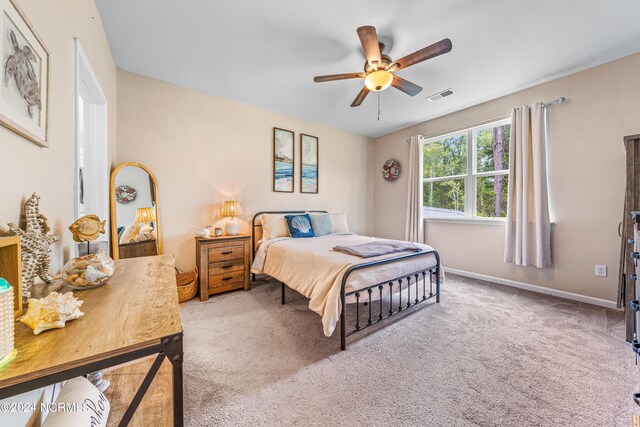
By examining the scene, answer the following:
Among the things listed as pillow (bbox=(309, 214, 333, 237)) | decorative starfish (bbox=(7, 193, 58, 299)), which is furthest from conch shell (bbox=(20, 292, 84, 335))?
pillow (bbox=(309, 214, 333, 237))

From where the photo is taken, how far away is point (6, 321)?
535 mm

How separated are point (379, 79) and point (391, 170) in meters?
2.73

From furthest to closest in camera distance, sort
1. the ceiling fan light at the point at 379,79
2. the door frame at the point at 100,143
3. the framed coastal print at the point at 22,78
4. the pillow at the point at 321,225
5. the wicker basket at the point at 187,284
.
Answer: the pillow at the point at 321,225
the wicker basket at the point at 187,284
the ceiling fan light at the point at 379,79
the door frame at the point at 100,143
the framed coastal print at the point at 22,78

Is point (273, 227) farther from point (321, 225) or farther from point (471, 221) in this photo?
point (471, 221)

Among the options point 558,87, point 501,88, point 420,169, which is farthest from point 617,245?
point 420,169

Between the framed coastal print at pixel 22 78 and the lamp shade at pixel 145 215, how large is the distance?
1833 millimetres

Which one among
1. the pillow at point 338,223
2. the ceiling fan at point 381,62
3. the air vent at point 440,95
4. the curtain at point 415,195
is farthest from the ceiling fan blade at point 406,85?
the pillow at point 338,223

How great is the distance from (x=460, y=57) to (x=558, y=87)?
1.46 m

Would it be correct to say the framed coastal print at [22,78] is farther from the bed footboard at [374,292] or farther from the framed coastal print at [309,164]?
the framed coastal print at [309,164]

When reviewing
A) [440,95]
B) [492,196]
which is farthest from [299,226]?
[492,196]

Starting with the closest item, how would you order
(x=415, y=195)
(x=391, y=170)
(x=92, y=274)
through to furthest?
1. (x=92, y=274)
2. (x=415, y=195)
3. (x=391, y=170)

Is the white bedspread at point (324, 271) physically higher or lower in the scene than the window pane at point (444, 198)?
lower

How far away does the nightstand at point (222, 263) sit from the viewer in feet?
9.37

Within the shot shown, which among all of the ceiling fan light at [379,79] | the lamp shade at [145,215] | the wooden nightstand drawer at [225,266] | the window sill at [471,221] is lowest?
the wooden nightstand drawer at [225,266]
